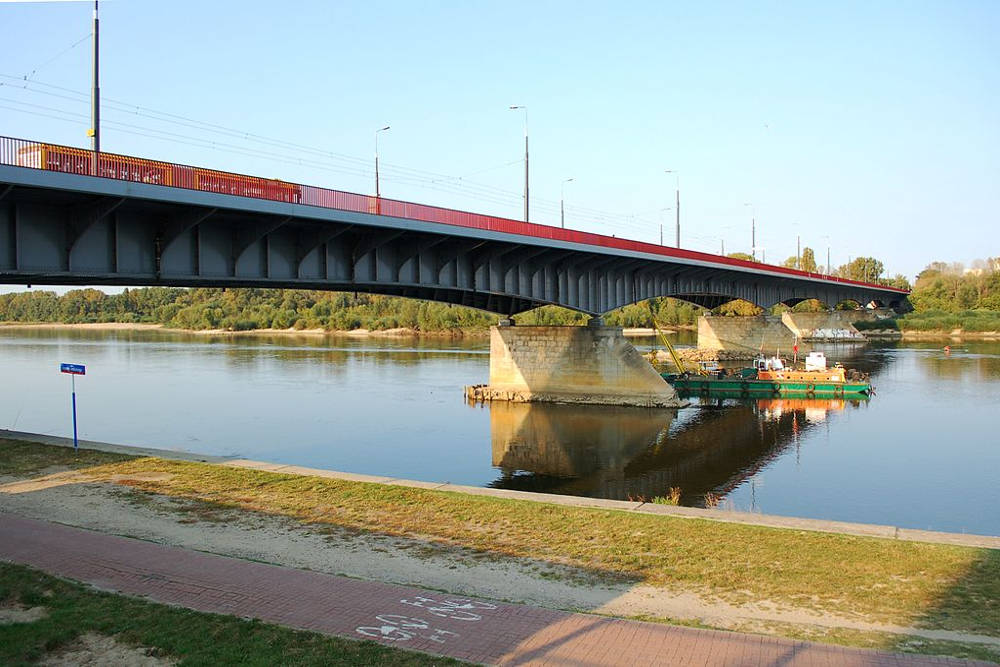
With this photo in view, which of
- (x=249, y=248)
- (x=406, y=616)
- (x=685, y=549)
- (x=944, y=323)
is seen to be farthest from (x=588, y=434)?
(x=944, y=323)

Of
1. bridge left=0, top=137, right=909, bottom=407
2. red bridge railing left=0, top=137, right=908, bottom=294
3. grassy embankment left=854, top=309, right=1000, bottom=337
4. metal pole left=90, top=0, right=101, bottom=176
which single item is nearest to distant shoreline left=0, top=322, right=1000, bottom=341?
grassy embankment left=854, top=309, right=1000, bottom=337

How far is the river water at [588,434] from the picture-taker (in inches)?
1011

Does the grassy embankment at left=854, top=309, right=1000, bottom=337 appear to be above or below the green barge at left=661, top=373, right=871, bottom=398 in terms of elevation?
above

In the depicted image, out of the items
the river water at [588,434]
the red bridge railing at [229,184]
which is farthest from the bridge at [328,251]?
the river water at [588,434]

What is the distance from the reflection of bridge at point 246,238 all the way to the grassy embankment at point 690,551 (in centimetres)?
698

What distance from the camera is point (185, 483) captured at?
1627 centimetres

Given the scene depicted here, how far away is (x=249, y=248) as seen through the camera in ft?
81.7

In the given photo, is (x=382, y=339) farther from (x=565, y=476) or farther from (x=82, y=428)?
(x=565, y=476)

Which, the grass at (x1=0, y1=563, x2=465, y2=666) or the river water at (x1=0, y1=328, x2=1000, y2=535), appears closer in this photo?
the grass at (x1=0, y1=563, x2=465, y2=666)

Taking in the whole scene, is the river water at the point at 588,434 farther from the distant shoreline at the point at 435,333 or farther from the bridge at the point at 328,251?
the distant shoreline at the point at 435,333

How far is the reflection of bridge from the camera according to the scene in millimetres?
19141

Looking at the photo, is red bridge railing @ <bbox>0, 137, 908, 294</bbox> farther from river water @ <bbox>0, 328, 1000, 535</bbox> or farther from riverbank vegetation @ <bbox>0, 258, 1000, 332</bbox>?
riverbank vegetation @ <bbox>0, 258, 1000, 332</bbox>

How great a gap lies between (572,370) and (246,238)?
1003 inches

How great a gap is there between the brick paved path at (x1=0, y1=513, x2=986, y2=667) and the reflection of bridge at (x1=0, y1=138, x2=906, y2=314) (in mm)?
10465
